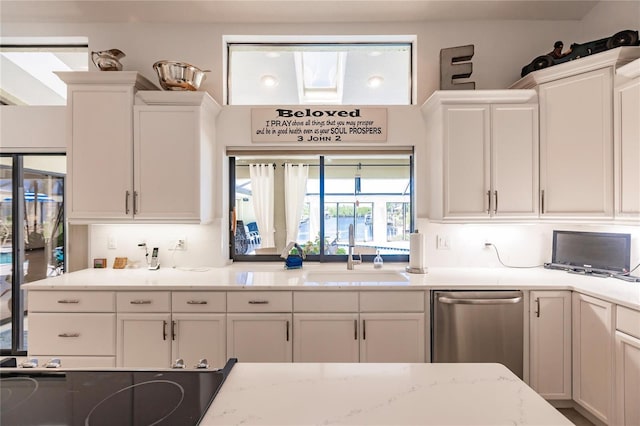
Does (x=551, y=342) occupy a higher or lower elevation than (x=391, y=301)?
lower

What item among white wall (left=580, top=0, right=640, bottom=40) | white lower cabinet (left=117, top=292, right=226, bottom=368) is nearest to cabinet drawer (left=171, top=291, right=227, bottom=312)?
white lower cabinet (left=117, top=292, right=226, bottom=368)

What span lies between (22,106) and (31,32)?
2.33ft

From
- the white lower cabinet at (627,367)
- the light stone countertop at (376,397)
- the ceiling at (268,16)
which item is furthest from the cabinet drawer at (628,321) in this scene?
the ceiling at (268,16)

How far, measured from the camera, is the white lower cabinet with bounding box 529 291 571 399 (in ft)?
7.38

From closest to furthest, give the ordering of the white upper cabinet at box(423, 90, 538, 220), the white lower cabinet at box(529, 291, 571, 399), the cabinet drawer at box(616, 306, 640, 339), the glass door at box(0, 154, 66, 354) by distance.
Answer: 1. the cabinet drawer at box(616, 306, 640, 339)
2. the white lower cabinet at box(529, 291, 571, 399)
3. the white upper cabinet at box(423, 90, 538, 220)
4. the glass door at box(0, 154, 66, 354)

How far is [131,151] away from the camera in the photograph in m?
2.59

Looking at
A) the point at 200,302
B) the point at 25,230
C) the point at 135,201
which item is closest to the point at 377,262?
the point at 200,302

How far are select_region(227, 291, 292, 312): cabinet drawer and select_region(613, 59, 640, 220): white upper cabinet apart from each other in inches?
90.9

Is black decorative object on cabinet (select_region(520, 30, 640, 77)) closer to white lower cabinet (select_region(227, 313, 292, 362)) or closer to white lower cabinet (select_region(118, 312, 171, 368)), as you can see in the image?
white lower cabinet (select_region(227, 313, 292, 362))

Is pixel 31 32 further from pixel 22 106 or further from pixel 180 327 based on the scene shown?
pixel 180 327

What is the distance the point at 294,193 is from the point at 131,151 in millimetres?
1392

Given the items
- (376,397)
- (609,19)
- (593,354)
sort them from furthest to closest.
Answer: (609,19), (593,354), (376,397)

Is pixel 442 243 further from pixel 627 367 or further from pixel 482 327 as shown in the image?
pixel 627 367

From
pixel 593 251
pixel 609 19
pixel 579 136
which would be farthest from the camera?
pixel 609 19
